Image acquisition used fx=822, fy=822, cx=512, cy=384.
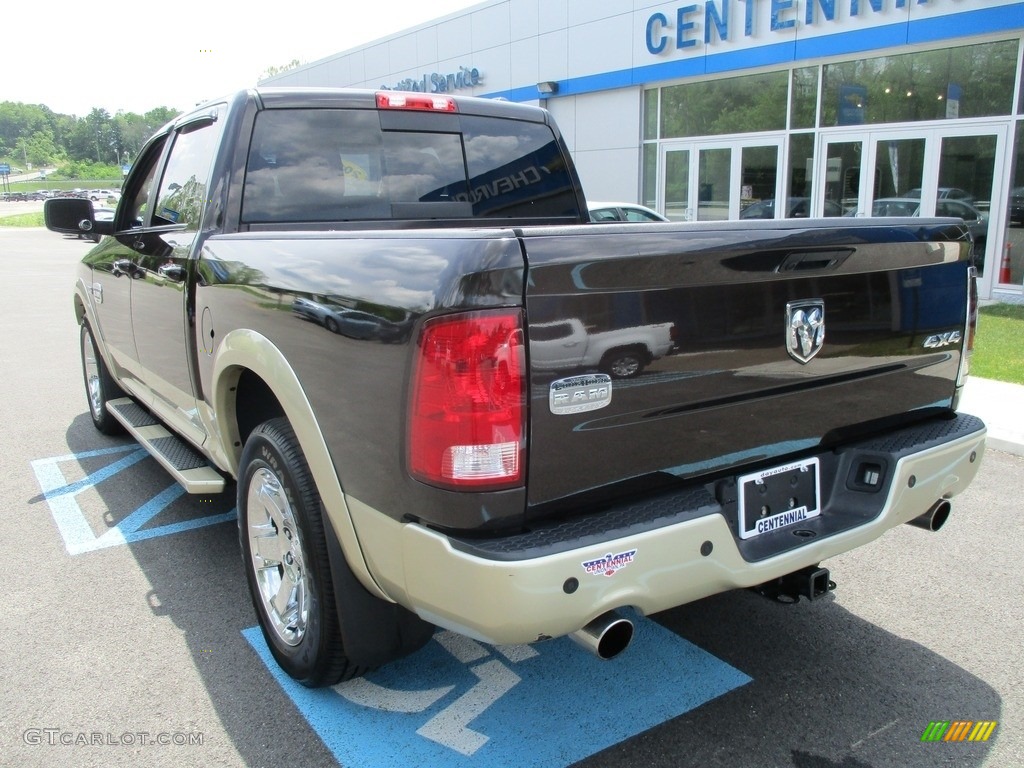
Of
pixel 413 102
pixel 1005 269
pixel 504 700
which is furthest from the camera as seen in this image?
Result: pixel 1005 269

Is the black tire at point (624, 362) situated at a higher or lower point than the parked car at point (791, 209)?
higher

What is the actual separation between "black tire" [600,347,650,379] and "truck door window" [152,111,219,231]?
219 centimetres

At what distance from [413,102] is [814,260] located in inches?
87.9

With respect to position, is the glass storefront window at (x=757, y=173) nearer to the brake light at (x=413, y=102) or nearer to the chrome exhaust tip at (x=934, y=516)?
the brake light at (x=413, y=102)

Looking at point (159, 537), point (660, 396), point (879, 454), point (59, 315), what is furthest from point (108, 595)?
point (59, 315)

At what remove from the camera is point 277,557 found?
298cm

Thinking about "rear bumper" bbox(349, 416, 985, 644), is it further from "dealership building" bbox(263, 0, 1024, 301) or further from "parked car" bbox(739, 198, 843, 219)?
"parked car" bbox(739, 198, 843, 219)

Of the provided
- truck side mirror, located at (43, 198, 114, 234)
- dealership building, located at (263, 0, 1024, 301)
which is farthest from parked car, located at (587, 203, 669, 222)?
truck side mirror, located at (43, 198, 114, 234)

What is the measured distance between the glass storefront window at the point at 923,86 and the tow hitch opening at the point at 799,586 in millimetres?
11683

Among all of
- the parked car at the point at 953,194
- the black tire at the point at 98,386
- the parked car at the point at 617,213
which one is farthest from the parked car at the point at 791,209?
the black tire at the point at 98,386

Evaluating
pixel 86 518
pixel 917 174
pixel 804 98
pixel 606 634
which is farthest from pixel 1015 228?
pixel 86 518

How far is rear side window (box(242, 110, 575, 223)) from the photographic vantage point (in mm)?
3531

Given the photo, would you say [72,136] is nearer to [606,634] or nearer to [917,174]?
[917,174]

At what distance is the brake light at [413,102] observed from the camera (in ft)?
12.7
